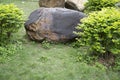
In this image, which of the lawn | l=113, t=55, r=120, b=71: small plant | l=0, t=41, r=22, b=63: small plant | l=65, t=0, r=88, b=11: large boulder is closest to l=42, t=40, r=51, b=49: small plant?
the lawn

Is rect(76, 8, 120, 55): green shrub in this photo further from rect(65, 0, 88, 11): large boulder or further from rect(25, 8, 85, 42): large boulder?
rect(65, 0, 88, 11): large boulder

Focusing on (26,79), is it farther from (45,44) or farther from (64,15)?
(64,15)

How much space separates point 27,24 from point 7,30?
0.76 m

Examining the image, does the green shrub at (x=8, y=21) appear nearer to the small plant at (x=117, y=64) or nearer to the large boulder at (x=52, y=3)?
the small plant at (x=117, y=64)

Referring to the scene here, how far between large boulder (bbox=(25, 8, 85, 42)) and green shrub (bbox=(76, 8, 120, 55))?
0.86 metres

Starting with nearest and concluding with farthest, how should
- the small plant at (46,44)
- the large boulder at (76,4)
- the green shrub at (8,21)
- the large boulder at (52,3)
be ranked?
the green shrub at (8,21)
the small plant at (46,44)
the large boulder at (76,4)
the large boulder at (52,3)

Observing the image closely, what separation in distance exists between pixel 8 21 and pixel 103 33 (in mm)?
2311

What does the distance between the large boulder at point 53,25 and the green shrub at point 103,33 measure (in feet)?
2.83

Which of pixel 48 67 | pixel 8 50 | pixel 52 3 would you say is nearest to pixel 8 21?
pixel 8 50

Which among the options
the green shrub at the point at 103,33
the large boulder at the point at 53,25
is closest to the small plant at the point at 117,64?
the green shrub at the point at 103,33

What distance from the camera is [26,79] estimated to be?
17.2ft

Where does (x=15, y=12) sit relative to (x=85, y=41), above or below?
above

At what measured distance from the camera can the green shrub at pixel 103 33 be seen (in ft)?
18.6

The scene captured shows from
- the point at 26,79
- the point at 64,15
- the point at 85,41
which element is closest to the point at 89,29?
the point at 85,41
